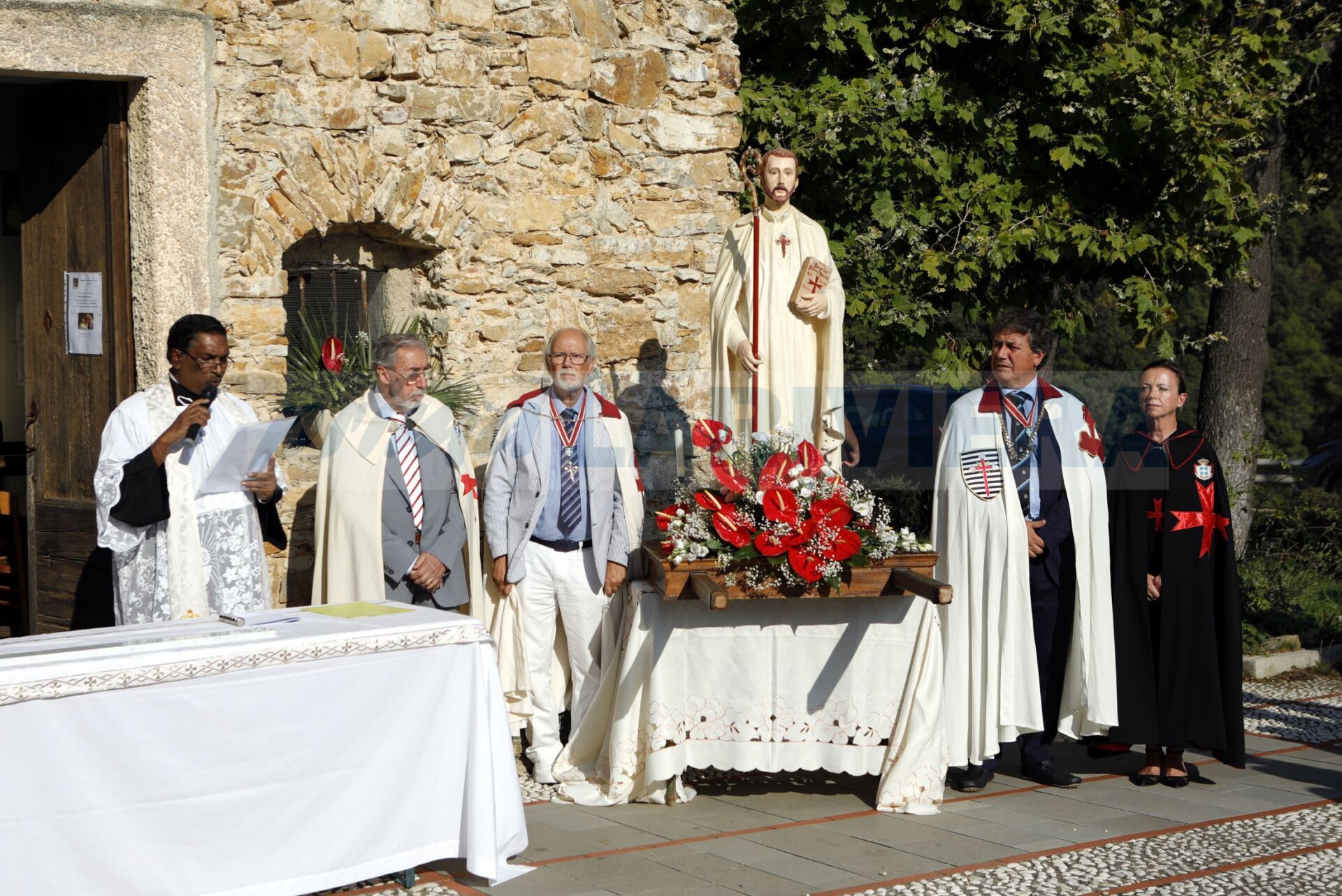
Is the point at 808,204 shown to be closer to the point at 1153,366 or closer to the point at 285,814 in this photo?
the point at 1153,366

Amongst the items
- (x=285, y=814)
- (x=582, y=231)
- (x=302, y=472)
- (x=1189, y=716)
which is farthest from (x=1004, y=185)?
(x=285, y=814)

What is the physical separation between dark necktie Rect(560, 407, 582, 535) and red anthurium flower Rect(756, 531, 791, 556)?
3.48 ft

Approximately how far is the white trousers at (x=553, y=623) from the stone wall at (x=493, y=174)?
122 cm

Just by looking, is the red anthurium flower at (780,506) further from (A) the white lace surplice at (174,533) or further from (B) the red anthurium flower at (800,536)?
(A) the white lace surplice at (174,533)

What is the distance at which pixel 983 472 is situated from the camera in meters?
6.18

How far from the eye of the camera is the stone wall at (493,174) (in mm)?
6668

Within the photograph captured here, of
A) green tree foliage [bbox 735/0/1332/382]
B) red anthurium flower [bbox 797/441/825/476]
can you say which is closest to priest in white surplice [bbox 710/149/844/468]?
red anthurium flower [bbox 797/441/825/476]

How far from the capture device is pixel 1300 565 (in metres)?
11.3

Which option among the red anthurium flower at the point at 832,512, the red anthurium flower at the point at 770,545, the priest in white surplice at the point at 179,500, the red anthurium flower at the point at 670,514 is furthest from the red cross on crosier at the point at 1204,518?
the priest in white surplice at the point at 179,500

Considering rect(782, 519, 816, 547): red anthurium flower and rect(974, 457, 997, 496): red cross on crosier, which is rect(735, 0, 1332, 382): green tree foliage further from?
rect(782, 519, 816, 547): red anthurium flower

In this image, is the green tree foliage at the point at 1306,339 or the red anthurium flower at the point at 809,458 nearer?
the red anthurium flower at the point at 809,458

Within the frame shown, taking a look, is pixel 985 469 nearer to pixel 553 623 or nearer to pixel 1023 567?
pixel 1023 567

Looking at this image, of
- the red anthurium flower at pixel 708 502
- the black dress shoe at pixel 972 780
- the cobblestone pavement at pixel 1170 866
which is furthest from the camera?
the black dress shoe at pixel 972 780

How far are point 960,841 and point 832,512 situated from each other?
1.32 m
